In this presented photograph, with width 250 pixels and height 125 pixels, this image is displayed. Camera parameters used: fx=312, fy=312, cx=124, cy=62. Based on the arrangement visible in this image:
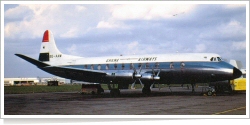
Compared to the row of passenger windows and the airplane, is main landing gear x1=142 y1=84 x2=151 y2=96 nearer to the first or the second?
the airplane

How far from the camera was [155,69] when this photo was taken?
89.7ft

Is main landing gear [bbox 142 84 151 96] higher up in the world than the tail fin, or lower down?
lower down

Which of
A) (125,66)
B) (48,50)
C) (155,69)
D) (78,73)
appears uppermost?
(48,50)

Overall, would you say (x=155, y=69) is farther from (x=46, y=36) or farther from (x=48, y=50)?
(x=48, y=50)

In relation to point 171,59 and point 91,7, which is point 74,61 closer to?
point 171,59

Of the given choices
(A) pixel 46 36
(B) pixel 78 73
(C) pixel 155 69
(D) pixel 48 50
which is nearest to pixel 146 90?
(C) pixel 155 69

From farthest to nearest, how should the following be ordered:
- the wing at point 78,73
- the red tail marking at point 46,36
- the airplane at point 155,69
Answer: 1. the red tail marking at point 46,36
2. the wing at point 78,73
3. the airplane at point 155,69

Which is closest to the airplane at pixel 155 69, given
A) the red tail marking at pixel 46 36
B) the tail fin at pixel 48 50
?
the tail fin at pixel 48 50

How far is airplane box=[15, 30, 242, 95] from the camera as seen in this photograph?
83.5ft

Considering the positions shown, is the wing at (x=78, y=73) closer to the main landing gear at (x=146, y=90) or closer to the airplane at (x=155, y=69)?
the airplane at (x=155, y=69)

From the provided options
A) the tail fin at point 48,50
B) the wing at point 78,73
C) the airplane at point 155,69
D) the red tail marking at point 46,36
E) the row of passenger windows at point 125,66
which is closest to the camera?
the airplane at point 155,69

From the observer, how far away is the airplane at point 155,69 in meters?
25.4

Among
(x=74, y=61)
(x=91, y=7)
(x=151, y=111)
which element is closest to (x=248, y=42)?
(x=151, y=111)

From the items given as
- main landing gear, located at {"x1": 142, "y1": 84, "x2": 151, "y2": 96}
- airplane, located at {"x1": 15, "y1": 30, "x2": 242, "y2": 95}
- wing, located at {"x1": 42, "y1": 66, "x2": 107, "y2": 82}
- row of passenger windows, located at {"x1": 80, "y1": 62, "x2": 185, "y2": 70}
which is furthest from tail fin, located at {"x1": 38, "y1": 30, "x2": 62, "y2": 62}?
main landing gear, located at {"x1": 142, "y1": 84, "x2": 151, "y2": 96}
